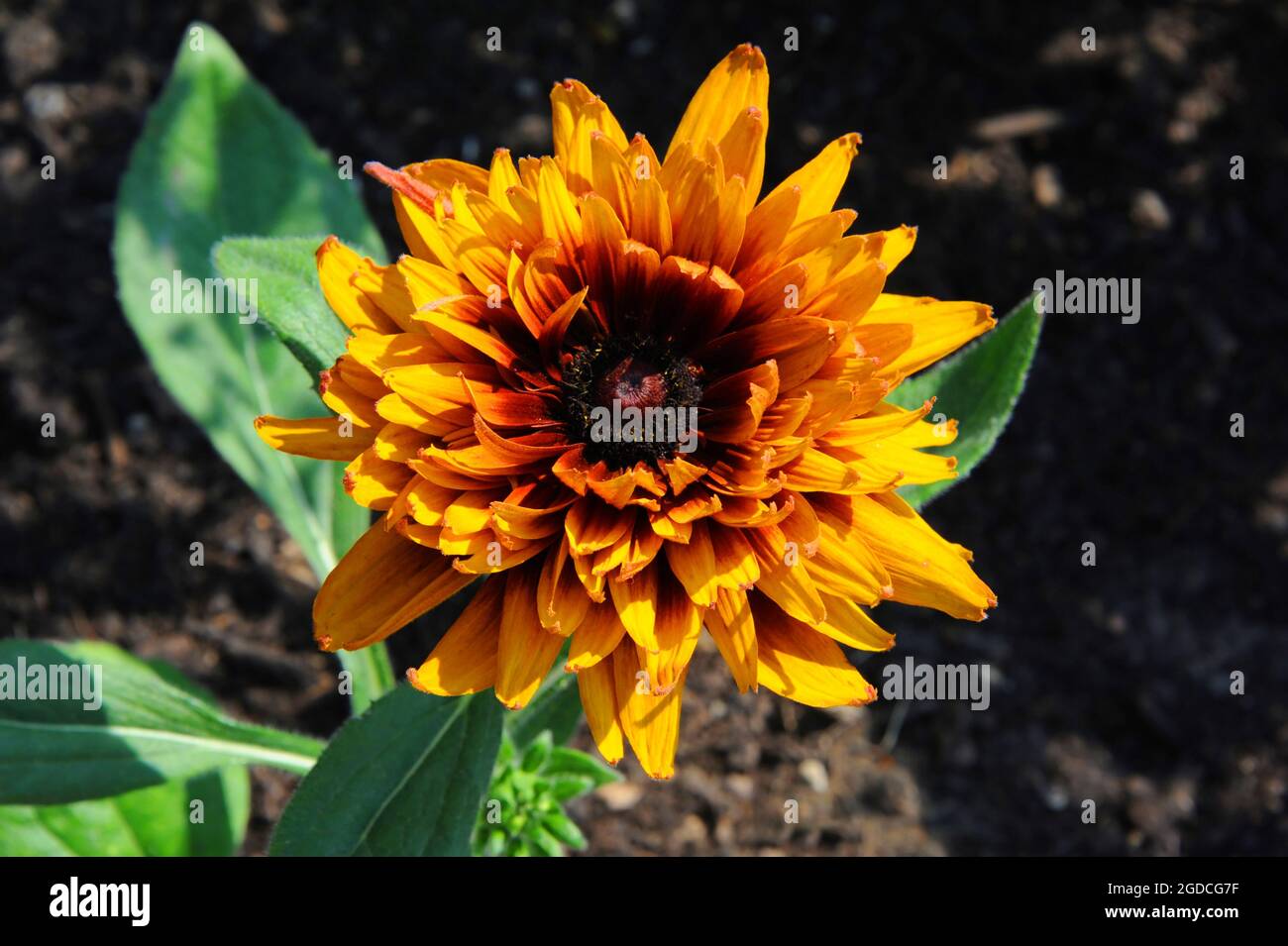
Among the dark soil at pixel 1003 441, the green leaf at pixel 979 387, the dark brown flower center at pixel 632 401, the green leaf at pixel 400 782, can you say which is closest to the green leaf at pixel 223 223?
the dark soil at pixel 1003 441

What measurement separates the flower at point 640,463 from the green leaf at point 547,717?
74 cm

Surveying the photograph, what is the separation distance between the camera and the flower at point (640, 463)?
202 centimetres

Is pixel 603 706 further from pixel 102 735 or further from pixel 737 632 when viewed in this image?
pixel 102 735

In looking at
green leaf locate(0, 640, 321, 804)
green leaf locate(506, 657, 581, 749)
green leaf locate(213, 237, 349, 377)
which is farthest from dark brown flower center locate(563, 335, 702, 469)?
green leaf locate(0, 640, 321, 804)

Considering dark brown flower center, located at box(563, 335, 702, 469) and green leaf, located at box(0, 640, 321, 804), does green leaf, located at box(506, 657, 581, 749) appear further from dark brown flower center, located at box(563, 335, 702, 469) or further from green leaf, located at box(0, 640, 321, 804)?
dark brown flower center, located at box(563, 335, 702, 469)

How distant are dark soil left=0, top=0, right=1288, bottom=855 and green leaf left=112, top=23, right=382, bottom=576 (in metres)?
0.69

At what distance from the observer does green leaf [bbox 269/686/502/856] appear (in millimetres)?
2430

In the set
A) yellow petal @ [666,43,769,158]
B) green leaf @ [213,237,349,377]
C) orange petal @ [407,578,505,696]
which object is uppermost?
yellow petal @ [666,43,769,158]

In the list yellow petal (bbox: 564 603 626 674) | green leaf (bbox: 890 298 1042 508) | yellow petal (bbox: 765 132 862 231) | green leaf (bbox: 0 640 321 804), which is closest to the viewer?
yellow petal (bbox: 564 603 626 674)

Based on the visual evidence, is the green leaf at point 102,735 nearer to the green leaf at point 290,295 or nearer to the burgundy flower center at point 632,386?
the green leaf at point 290,295

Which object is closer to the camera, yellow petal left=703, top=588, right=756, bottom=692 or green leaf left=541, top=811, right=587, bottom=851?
yellow petal left=703, top=588, right=756, bottom=692

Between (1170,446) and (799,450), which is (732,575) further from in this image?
(1170,446)
